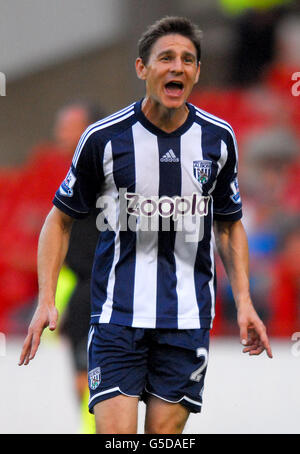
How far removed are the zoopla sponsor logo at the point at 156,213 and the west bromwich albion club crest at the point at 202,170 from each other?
2.3 inches

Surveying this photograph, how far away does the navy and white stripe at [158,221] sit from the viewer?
9.81 feet

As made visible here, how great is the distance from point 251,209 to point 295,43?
2950 millimetres

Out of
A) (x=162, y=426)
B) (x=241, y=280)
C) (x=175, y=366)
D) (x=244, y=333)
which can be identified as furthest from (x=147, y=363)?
(x=241, y=280)

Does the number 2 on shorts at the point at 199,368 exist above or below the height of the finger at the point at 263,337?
below

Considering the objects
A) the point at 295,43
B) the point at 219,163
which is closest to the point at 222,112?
the point at 295,43

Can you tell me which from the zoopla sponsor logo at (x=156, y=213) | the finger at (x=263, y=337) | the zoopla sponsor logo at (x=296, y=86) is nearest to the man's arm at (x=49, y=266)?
the zoopla sponsor logo at (x=156, y=213)

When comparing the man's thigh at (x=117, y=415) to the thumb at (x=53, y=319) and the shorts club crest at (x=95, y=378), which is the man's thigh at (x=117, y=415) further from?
the thumb at (x=53, y=319)

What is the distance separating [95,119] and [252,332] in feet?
5.50

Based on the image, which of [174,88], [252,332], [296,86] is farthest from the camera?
[296,86]

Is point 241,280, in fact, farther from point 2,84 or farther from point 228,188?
point 2,84

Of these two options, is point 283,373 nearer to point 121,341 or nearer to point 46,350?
point 46,350

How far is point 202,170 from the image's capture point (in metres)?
3.04

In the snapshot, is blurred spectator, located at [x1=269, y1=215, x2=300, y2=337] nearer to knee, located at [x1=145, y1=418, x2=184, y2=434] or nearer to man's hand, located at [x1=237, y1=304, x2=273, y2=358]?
man's hand, located at [x1=237, y1=304, x2=273, y2=358]

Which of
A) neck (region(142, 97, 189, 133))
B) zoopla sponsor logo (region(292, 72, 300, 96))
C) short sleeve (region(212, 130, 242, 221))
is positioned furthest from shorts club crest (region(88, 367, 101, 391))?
zoopla sponsor logo (region(292, 72, 300, 96))
